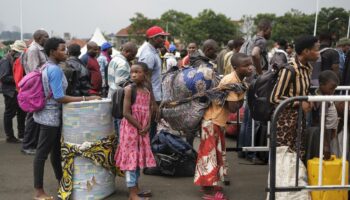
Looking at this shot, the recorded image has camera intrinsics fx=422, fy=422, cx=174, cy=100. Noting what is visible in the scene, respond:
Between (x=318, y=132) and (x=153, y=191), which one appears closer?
(x=318, y=132)

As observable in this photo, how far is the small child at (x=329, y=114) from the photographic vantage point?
4.22m

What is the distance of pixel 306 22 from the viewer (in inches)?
3125

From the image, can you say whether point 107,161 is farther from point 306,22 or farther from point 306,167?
point 306,22

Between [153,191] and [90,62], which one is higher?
[90,62]

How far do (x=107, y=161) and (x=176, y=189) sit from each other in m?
1.02

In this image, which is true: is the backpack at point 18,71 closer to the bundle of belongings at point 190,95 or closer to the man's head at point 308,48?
the bundle of belongings at point 190,95

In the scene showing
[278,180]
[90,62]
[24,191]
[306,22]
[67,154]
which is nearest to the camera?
[278,180]

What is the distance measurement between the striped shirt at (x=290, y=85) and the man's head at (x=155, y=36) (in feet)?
7.74

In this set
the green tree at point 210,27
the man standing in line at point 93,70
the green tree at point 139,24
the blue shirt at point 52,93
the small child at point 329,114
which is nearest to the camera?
the small child at point 329,114

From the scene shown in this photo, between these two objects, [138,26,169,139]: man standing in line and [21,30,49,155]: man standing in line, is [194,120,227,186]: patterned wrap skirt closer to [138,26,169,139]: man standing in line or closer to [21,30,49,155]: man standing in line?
[138,26,169,139]: man standing in line

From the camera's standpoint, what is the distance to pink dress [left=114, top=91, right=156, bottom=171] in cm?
455

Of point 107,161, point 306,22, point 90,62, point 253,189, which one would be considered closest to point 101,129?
point 107,161

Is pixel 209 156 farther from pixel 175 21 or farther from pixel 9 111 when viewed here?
pixel 175 21

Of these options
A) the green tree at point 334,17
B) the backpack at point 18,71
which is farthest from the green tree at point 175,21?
the backpack at point 18,71
